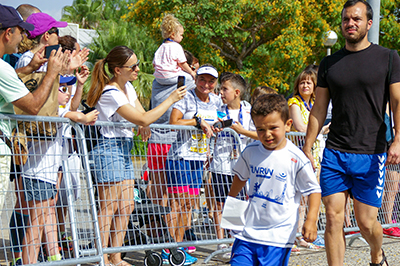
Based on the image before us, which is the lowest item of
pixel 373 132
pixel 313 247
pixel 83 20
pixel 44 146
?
pixel 313 247

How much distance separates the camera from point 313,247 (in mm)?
5516

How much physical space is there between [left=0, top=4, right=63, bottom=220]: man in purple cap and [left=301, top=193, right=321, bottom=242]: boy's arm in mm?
2094

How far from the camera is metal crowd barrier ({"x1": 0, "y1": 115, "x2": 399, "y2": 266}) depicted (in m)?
3.70

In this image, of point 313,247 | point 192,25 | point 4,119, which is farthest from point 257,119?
point 192,25

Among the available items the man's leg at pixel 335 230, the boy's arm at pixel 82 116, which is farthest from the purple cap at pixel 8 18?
the man's leg at pixel 335 230

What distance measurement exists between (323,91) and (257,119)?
121 cm

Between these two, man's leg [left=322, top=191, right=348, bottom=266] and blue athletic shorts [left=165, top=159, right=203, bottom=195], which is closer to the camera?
man's leg [left=322, top=191, right=348, bottom=266]

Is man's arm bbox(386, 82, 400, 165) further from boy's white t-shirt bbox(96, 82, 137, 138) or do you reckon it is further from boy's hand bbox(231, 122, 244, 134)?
boy's white t-shirt bbox(96, 82, 137, 138)

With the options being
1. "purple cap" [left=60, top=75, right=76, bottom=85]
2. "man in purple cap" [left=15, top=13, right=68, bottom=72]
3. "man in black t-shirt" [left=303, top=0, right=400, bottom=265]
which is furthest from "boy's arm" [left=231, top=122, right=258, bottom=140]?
"man in purple cap" [left=15, top=13, right=68, bottom=72]

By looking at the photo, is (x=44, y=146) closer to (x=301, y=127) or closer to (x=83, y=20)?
(x=301, y=127)

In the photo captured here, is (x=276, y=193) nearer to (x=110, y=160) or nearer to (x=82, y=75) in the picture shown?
(x=110, y=160)

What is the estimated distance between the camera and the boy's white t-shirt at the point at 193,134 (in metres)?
4.74

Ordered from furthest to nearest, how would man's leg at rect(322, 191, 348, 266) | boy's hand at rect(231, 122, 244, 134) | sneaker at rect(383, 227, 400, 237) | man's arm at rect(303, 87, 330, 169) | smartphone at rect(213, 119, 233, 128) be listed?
sneaker at rect(383, 227, 400, 237) < boy's hand at rect(231, 122, 244, 134) < smartphone at rect(213, 119, 233, 128) < man's arm at rect(303, 87, 330, 169) < man's leg at rect(322, 191, 348, 266)

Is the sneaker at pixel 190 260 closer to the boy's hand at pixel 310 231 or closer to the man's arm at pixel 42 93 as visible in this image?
the boy's hand at pixel 310 231
